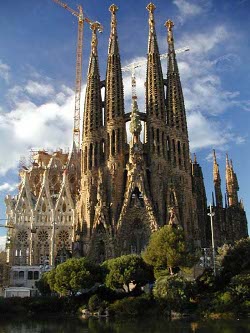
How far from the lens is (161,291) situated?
45.7 metres

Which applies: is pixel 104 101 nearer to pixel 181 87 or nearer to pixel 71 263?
pixel 181 87

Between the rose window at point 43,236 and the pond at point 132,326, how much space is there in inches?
1544

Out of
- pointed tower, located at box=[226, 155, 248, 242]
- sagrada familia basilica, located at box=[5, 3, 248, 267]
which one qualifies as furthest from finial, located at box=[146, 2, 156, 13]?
pointed tower, located at box=[226, 155, 248, 242]

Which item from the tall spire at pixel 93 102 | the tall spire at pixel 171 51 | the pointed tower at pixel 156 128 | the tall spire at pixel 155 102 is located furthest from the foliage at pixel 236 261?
the tall spire at pixel 171 51

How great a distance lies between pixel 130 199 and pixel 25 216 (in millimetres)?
21825

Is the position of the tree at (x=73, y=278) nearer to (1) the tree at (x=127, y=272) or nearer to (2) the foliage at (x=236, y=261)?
(1) the tree at (x=127, y=272)

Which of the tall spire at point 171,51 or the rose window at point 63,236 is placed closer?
the rose window at point 63,236

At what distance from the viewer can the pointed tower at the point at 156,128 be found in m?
77.0

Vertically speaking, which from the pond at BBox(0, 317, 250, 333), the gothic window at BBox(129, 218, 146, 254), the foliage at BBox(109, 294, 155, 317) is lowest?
the pond at BBox(0, 317, 250, 333)

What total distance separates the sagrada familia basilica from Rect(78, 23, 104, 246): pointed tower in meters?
0.19

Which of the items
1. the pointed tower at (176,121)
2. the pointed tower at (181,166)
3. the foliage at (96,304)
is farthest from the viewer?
the pointed tower at (176,121)

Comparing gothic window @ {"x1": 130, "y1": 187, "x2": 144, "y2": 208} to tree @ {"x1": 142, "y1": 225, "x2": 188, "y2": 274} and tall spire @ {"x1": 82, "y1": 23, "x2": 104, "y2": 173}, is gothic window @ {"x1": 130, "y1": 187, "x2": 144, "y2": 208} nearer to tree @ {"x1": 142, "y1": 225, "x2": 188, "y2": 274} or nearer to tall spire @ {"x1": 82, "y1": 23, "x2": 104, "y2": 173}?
tall spire @ {"x1": 82, "y1": 23, "x2": 104, "y2": 173}

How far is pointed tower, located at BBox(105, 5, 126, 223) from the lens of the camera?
77912 millimetres

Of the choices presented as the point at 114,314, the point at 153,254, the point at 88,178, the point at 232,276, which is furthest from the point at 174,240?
the point at 88,178
